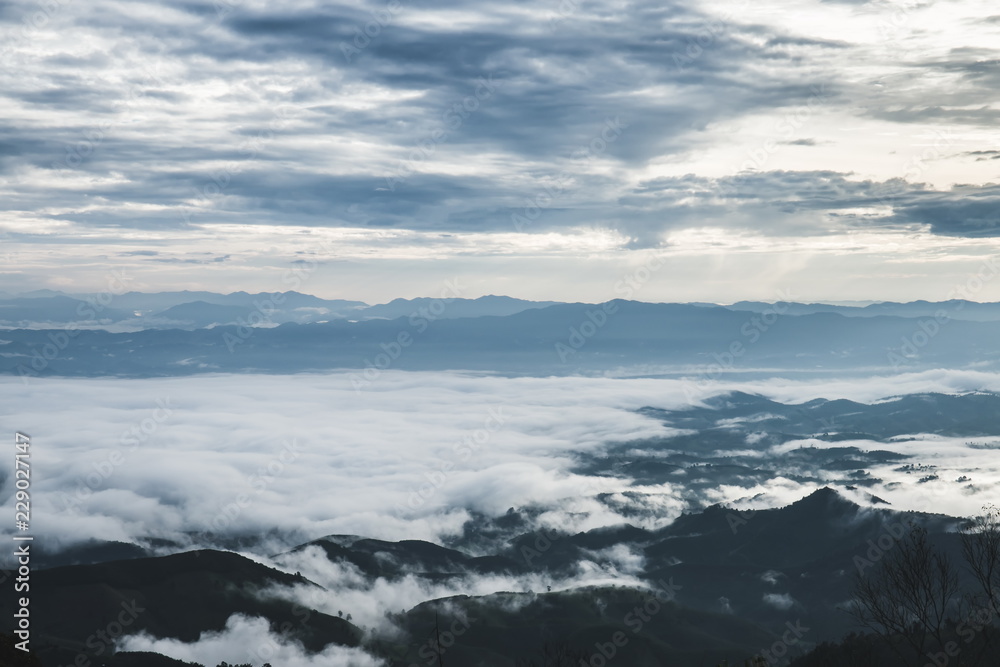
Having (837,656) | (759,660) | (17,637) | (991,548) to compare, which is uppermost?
(991,548)

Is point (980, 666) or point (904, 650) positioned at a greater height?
point (980, 666)

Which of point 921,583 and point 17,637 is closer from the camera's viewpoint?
point 921,583

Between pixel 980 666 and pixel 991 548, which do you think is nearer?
pixel 991 548

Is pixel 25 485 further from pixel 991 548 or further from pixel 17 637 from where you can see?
pixel 991 548

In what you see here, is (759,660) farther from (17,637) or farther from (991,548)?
(17,637)

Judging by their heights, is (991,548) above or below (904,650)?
above

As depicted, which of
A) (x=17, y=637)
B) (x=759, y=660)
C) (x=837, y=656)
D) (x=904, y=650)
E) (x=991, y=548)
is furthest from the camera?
(x=837, y=656)

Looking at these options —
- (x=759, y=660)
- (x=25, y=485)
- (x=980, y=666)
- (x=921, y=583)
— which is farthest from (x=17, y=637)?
(x=980, y=666)

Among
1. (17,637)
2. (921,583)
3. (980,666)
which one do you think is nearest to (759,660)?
(921,583)

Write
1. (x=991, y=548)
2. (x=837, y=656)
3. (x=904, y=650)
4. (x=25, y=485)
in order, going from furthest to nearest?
(x=837, y=656) → (x=904, y=650) → (x=25, y=485) → (x=991, y=548)
